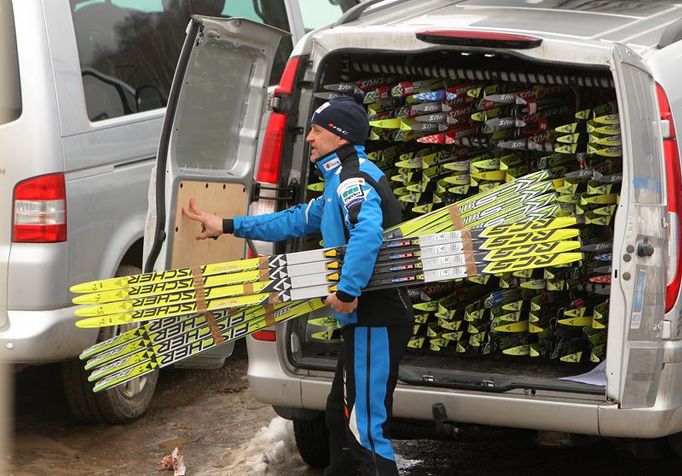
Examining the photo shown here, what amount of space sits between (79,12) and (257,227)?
5.39 ft

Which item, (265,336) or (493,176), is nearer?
(265,336)

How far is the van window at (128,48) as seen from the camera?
20.1 feet

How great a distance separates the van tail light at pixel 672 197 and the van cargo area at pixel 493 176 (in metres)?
0.41

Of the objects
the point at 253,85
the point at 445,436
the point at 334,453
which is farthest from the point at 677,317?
the point at 253,85

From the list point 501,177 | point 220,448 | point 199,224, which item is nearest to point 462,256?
point 501,177

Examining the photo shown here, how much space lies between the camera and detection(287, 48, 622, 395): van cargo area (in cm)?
520

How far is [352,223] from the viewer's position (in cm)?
484

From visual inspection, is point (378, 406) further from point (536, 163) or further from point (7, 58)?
point (7, 58)

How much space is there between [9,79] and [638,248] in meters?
2.83

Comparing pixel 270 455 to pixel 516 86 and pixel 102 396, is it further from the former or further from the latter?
pixel 516 86

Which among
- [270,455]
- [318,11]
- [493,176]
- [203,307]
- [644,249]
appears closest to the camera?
[644,249]

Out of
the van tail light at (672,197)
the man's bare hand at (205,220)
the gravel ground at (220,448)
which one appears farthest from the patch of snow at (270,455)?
the van tail light at (672,197)

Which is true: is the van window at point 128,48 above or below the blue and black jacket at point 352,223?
above

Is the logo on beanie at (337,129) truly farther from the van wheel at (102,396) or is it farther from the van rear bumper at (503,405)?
the van wheel at (102,396)
